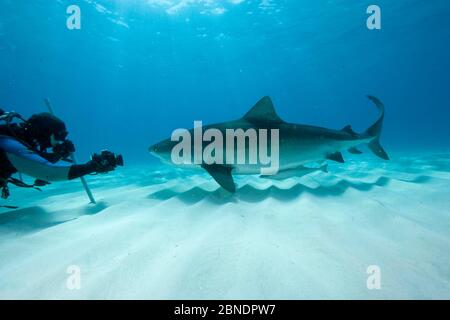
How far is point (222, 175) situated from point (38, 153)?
2882mm

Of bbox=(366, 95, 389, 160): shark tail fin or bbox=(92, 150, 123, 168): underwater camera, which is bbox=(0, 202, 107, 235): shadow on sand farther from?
bbox=(366, 95, 389, 160): shark tail fin

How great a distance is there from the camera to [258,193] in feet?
16.5

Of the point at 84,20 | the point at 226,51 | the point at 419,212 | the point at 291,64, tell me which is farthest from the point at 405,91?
the point at 419,212

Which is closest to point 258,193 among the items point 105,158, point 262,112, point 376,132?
point 262,112

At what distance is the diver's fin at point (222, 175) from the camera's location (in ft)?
14.3

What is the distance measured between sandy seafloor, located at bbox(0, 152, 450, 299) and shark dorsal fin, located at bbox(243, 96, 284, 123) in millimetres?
1877

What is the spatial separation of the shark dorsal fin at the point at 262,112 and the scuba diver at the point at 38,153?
286 centimetres

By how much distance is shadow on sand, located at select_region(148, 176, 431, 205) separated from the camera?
14.8ft

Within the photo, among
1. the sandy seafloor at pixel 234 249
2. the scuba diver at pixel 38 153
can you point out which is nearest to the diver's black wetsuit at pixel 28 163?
the scuba diver at pixel 38 153

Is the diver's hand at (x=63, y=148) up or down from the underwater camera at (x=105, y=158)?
up

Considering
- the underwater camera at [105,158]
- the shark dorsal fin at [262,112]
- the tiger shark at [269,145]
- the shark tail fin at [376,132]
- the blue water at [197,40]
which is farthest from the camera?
the blue water at [197,40]

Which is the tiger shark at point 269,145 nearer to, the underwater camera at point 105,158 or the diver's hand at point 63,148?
the diver's hand at point 63,148

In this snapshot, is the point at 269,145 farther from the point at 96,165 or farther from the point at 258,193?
the point at 96,165

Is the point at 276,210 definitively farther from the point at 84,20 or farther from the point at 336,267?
the point at 84,20
